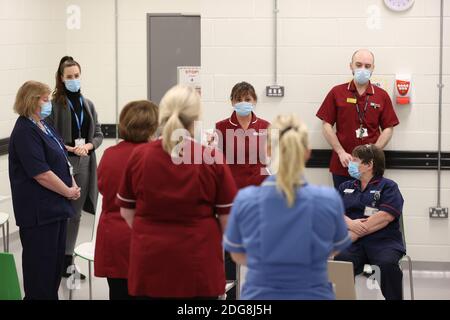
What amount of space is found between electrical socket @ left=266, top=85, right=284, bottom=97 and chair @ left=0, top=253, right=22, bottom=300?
2.84 m

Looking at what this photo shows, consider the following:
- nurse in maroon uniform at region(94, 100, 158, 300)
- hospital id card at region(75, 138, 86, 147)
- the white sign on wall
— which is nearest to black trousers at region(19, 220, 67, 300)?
nurse in maroon uniform at region(94, 100, 158, 300)

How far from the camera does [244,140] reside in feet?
17.5

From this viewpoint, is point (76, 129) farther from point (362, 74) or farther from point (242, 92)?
point (362, 74)

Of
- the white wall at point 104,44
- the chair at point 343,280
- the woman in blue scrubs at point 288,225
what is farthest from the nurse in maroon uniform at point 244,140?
the white wall at point 104,44

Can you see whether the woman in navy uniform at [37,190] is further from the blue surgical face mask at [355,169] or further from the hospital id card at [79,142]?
the blue surgical face mask at [355,169]

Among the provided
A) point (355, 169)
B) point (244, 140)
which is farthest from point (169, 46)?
point (355, 169)

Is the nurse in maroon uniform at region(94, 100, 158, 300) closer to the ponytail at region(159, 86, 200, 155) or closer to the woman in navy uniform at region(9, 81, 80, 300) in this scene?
the ponytail at region(159, 86, 200, 155)

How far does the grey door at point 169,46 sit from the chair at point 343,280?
450 cm

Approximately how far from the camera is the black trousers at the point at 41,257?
4.64 meters

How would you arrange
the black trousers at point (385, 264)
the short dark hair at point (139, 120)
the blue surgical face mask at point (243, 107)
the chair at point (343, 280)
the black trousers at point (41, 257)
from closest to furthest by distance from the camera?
the short dark hair at point (139, 120) < the chair at point (343, 280) < the black trousers at point (41, 257) < the black trousers at point (385, 264) < the blue surgical face mask at point (243, 107)

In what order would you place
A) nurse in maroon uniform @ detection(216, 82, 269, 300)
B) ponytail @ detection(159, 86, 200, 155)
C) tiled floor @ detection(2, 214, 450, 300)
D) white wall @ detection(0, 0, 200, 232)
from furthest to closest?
white wall @ detection(0, 0, 200, 232)
tiled floor @ detection(2, 214, 450, 300)
nurse in maroon uniform @ detection(216, 82, 269, 300)
ponytail @ detection(159, 86, 200, 155)

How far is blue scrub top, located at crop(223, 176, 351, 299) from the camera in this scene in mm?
2756

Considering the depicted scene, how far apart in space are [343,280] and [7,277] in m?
1.60
